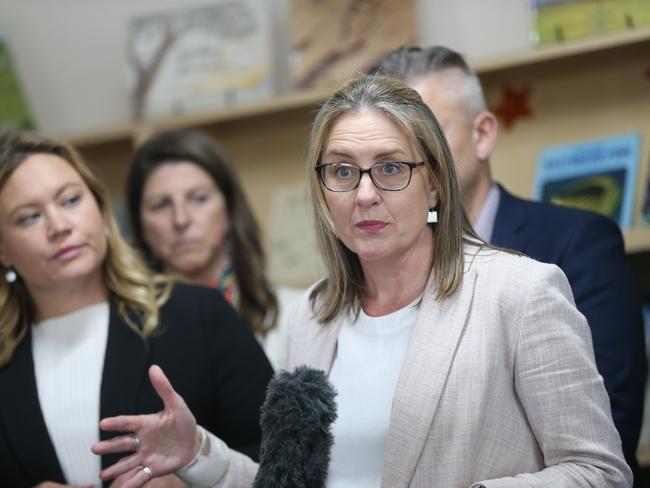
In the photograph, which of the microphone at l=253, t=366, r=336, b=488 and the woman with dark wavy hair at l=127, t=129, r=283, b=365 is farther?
the woman with dark wavy hair at l=127, t=129, r=283, b=365

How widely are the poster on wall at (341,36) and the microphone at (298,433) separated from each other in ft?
5.22

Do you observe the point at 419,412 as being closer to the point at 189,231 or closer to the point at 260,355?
the point at 260,355

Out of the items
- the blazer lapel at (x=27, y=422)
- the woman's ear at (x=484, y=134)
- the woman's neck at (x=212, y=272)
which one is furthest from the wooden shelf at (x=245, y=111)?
the blazer lapel at (x=27, y=422)

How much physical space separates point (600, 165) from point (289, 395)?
1618 millimetres

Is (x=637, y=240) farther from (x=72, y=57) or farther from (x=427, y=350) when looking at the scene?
(x=72, y=57)

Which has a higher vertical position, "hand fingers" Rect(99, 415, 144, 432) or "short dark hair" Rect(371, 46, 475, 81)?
"short dark hair" Rect(371, 46, 475, 81)

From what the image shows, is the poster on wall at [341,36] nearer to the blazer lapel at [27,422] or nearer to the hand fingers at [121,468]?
the blazer lapel at [27,422]

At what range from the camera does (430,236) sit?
1521 millimetres

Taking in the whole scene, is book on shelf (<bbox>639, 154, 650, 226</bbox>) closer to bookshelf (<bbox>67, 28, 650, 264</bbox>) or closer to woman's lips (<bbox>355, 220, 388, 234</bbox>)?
bookshelf (<bbox>67, 28, 650, 264</bbox>)

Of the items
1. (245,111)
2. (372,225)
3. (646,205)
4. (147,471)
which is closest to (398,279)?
(372,225)

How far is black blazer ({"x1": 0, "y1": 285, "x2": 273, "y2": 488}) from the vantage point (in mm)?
1937

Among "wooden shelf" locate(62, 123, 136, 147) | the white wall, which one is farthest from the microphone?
the white wall

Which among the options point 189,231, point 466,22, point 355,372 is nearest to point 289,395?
point 355,372

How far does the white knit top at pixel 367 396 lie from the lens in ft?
4.80
